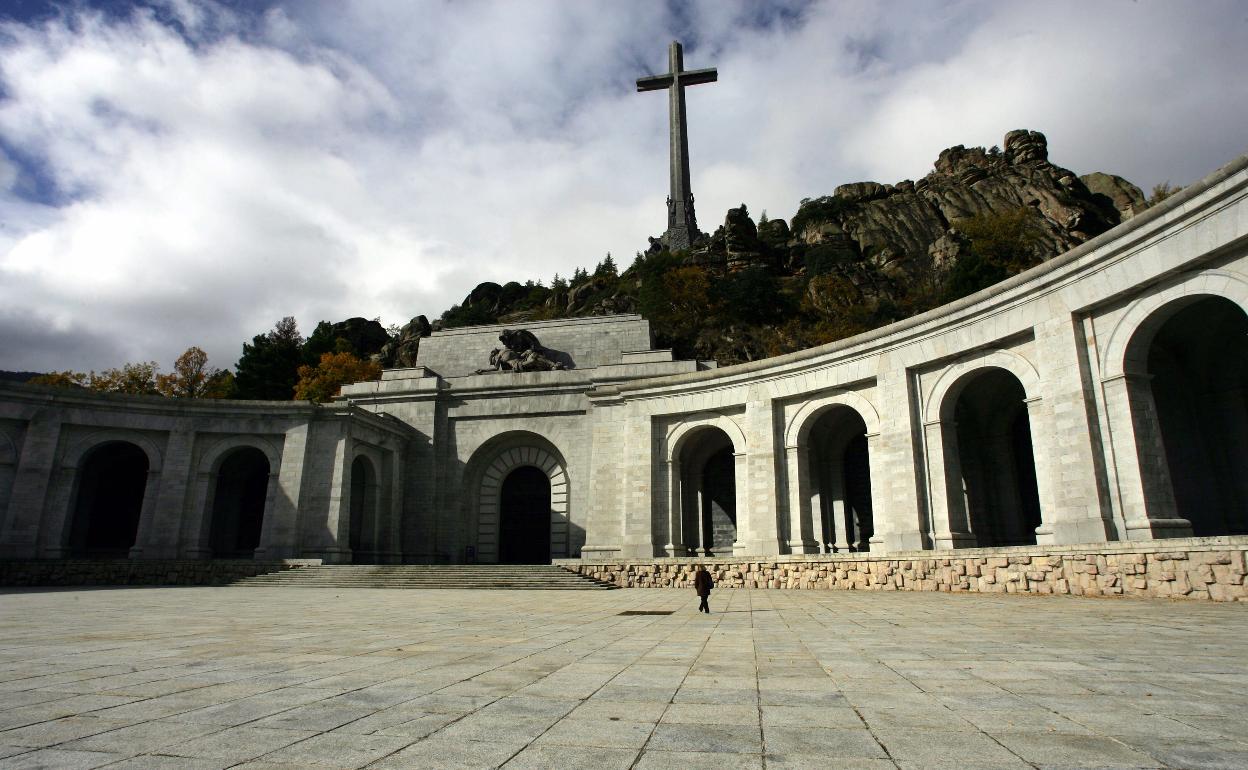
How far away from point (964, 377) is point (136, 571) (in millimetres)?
28447

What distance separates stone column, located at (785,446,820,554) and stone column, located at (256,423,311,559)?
18.2m

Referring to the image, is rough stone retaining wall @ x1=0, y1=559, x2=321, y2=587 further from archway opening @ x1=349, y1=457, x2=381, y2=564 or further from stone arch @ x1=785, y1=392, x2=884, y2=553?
stone arch @ x1=785, y1=392, x2=884, y2=553

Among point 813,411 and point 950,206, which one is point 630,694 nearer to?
point 813,411

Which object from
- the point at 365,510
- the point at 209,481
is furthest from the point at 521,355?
the point at 209,481

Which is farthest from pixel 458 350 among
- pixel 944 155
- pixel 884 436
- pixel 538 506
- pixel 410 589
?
pixel 944 155

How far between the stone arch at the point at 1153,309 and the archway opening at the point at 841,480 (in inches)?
391

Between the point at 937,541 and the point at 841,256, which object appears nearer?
the point at 937,541

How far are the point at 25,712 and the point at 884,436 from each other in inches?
840

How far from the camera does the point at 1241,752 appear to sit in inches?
147

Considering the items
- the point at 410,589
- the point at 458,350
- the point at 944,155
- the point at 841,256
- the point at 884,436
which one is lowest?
the point at 410,589

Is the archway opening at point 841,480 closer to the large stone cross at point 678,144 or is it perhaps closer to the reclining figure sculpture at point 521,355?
the reclining figure sculpture at point 521,355

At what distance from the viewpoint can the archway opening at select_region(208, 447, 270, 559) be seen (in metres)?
31.5

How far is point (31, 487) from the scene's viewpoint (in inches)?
1025

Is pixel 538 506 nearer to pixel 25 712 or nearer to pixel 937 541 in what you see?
pixel 937 541
